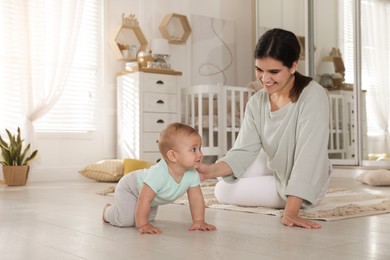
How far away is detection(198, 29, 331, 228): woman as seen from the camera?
5.86 ft

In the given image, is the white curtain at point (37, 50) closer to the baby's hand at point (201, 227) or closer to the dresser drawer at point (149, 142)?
the dresser drawer at point (149, 142)

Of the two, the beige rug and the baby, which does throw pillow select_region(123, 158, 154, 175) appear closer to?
the beige rug

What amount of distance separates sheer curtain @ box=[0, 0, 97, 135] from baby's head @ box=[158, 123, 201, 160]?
313 centimetres

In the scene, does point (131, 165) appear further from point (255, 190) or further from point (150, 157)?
point (255, 190)

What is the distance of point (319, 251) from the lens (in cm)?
131

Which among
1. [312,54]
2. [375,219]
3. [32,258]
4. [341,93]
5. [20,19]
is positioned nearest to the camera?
[32,258]

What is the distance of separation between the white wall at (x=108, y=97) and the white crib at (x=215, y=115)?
57 centimetres

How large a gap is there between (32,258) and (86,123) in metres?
3.72

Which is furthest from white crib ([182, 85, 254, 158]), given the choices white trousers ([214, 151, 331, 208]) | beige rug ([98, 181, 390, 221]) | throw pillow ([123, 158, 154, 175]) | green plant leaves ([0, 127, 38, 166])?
white trousers ([214, 151, 331, 208])

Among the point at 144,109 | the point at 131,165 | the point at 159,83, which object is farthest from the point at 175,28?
the point at 131,165

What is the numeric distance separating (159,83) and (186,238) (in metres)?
3.32

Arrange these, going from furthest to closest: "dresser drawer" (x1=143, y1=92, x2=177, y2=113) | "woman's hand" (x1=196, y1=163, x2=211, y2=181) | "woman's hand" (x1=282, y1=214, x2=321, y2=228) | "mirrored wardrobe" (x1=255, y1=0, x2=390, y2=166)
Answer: "dresser drawer" (x1=143, y1=92, x2=177, y2=113), "mirrored wardrobe" (x1=255, y1=0, x2=390, y2=166), "woman's hand" (x1=196, y1=163, x2=211, y2=181), "woman's hand" (x1=282, y1=214, x2=321, y2=228)

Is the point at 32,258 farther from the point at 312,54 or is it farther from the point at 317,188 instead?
the point at 312,54

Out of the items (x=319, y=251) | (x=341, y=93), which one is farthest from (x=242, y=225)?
(x=341, y=93)
